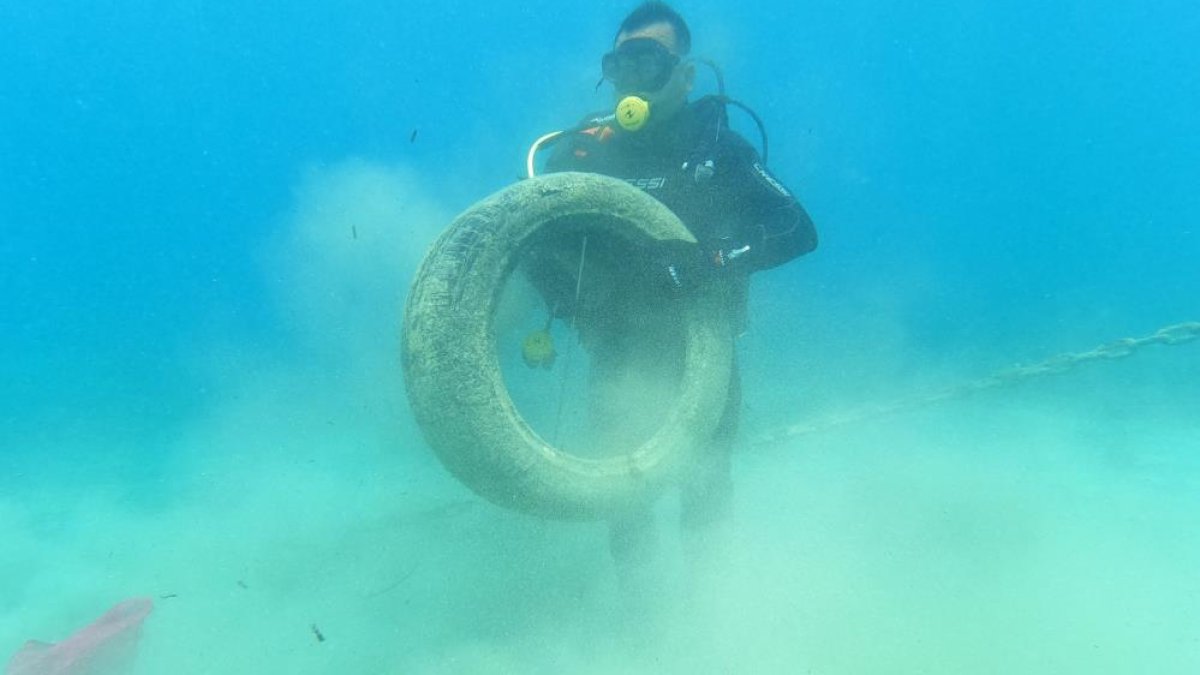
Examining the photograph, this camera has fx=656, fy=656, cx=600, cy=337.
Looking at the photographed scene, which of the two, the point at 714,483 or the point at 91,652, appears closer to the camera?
the point at 714,483

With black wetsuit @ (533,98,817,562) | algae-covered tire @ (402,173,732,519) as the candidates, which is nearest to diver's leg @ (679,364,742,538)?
black wetsuit @ (533,98,817,562)

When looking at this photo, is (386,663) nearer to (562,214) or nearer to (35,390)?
(562,214)

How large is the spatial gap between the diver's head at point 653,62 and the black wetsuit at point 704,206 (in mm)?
129

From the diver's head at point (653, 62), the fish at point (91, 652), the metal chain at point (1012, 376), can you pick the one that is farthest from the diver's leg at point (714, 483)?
the metal chain at point (1012, 376)

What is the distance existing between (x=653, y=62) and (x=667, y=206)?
806mm

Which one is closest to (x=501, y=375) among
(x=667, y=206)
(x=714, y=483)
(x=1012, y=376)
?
(x=667, y=206)

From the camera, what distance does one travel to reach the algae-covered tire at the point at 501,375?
8.75ft

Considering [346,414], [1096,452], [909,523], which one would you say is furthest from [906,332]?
[346,414]

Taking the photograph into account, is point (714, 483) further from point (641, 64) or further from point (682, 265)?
point (641, 64)

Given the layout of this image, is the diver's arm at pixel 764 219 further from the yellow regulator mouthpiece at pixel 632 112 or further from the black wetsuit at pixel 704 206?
the yellow regulator mouthpiece at pixel 632 112

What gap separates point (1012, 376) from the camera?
7641 millimetres

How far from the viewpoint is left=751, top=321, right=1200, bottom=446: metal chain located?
730cm

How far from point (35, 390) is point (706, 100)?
23261mm

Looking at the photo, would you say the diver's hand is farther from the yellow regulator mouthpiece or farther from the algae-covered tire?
the yellow regulator mouthpiece
